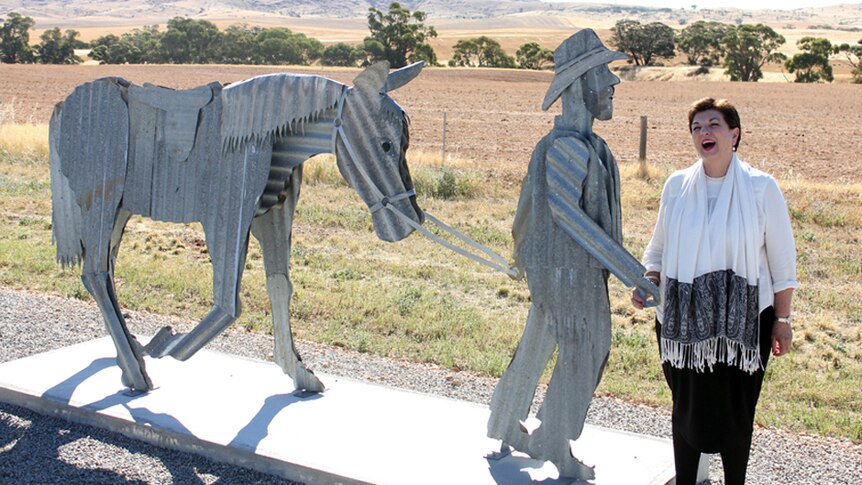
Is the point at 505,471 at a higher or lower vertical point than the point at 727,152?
lower

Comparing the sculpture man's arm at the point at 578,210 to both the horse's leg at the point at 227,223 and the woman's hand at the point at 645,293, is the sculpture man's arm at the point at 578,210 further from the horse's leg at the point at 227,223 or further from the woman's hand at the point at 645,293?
the horse's leg at the point at 227,223

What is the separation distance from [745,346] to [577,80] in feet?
4.30

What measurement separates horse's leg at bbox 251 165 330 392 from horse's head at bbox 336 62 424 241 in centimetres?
80

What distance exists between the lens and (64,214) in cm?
580

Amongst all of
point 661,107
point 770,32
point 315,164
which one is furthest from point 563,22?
point 315,164

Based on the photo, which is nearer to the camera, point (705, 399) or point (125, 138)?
point (705, 399)

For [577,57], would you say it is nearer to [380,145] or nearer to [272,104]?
[380,145]

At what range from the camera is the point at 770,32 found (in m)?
57.9

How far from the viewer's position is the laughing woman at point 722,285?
383cm

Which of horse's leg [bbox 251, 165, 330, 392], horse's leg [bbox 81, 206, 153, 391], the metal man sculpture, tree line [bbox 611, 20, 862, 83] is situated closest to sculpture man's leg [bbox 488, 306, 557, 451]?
the metal man sculpture

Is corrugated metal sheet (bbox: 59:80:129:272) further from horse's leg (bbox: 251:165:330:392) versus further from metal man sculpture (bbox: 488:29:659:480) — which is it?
metal man sculpture (bbox: 488:29:659:480)

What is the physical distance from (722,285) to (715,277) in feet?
0.14

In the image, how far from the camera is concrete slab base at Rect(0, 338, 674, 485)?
4.65m

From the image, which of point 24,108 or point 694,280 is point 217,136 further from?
point 24,108
